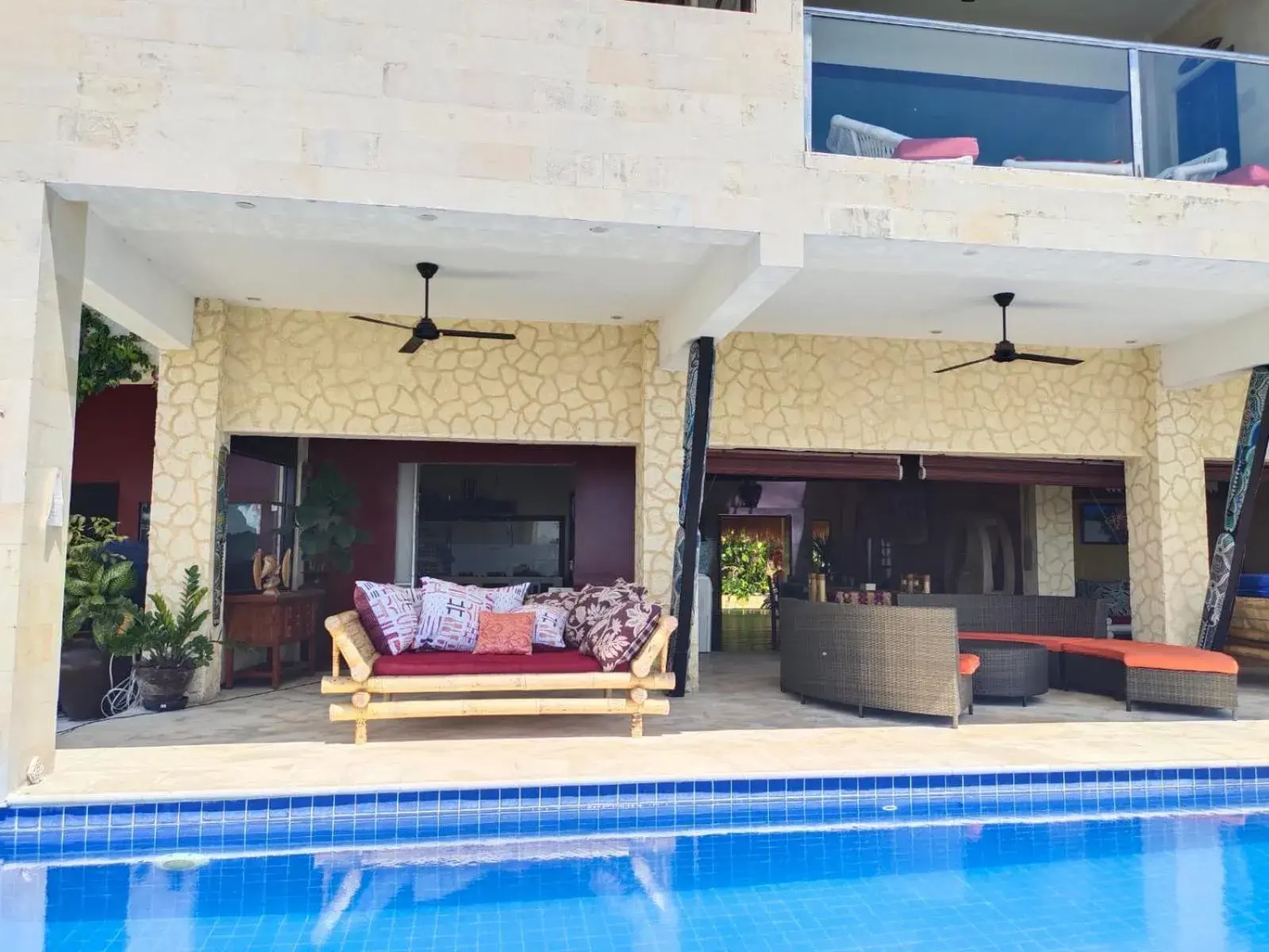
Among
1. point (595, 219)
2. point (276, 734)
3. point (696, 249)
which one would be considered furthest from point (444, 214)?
point (276, 734)

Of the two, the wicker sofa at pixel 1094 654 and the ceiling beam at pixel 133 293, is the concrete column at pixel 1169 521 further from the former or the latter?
the ceiling beam at pixel 133 293

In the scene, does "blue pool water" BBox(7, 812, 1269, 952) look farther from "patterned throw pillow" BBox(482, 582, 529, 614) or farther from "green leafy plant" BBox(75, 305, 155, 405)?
"green leafy plant" BBox(75, 305, 155, 405)

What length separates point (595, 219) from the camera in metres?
5.30

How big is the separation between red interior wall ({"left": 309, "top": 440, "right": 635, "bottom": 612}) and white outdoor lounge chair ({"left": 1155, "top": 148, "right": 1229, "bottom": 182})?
5632mm

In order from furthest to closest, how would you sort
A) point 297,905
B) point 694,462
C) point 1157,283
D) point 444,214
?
point 694,462
point 1157,283
point 444,214
point 297,905

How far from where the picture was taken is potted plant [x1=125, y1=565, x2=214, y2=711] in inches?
276

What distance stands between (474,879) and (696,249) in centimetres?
385

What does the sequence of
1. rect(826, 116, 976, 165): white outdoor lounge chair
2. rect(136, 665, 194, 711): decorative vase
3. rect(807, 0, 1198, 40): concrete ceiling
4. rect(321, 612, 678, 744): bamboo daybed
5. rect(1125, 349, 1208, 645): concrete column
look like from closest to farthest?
rect(321, 612, 678, 744): bamboo daybed, rect(826, 116, 976, 165): white outdoor lounge chair, rect(136, 665, 194, 711): decorative vase, rect(807, 0, 1198, 40): concrete ceiling, rect(1125, 349, 1208, 645): concrete column

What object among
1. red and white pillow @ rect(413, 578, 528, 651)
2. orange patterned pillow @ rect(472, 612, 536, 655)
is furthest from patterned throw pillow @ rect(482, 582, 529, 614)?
orange patterned pillow @ rect(472, 612, 536, 655)

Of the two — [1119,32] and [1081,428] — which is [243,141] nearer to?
[1081,428]

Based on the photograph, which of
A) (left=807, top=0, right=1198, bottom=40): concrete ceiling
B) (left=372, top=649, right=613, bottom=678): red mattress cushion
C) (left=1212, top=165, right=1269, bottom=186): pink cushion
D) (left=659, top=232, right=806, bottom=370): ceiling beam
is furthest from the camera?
(left=807, top=0, right=1198, bottom=40): concrete ceiling

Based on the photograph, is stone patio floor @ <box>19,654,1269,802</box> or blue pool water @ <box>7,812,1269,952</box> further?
stone patio floor @ <box>19,654,1269,802</box>

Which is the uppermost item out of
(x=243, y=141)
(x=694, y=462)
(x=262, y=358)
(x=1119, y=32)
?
(x=1119, y=32)

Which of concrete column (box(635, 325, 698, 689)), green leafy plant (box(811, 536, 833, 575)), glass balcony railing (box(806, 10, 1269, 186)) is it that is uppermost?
glass balcony railing (box(806, 10, 1269, 186))
